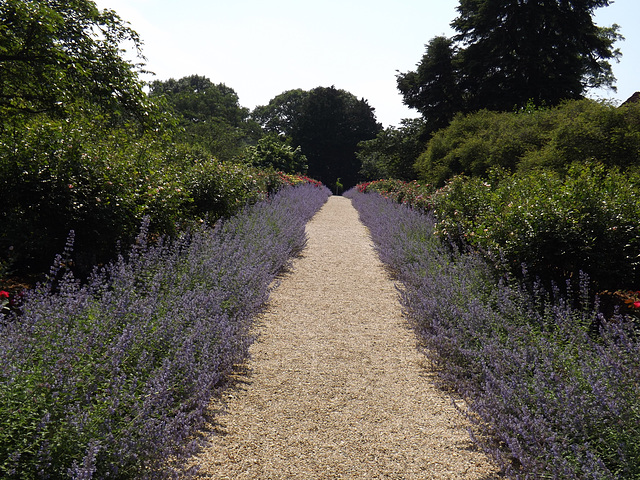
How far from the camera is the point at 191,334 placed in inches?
112

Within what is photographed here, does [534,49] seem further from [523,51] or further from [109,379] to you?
[109,379]

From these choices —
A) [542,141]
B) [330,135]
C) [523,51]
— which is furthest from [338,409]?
[330,135]

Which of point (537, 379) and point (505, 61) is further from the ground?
point (505, 61)

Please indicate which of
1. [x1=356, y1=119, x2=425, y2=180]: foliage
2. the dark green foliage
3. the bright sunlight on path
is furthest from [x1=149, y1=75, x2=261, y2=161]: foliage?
the dark green foliage

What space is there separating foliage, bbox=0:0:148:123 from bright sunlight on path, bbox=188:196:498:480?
584 centimetres

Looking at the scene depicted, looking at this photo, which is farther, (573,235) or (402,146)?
(402,146)

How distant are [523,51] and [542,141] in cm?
1112

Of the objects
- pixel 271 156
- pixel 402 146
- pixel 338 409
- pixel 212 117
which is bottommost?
pixel 338 409

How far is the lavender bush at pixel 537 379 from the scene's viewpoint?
6.89 ft

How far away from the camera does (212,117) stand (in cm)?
A: 3650

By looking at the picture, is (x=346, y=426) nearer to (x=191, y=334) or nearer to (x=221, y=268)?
(x=191, y=334)

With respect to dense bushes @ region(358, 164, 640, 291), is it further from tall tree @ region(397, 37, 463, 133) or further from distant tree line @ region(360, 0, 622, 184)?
tall tree @ region(397, 37, 463, 133)

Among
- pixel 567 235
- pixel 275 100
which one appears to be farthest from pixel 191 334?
pixel 275 100

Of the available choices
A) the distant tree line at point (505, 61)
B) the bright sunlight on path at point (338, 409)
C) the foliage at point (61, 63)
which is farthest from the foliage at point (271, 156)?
the bright sunlight on path at point (338, 409)
